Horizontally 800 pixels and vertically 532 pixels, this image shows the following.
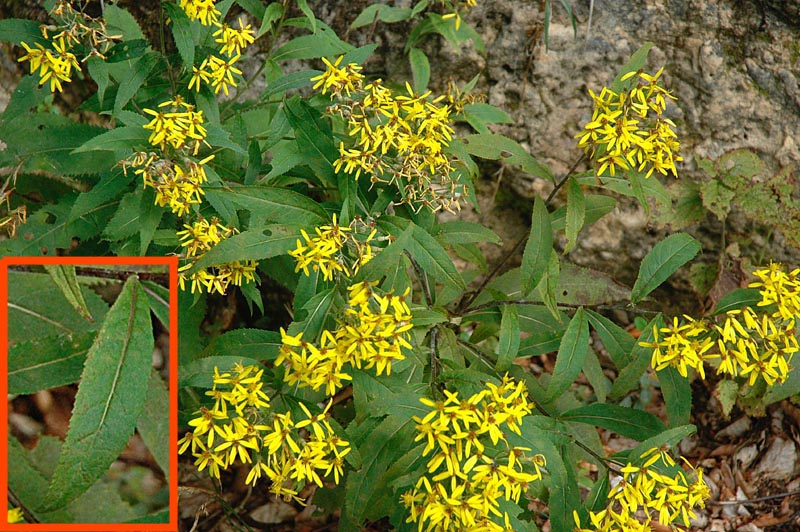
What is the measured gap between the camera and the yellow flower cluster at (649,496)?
8.57 feet

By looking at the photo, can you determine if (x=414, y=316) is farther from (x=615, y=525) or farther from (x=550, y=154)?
(x=550, y=154)

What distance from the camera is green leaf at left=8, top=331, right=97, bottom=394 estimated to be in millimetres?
2361

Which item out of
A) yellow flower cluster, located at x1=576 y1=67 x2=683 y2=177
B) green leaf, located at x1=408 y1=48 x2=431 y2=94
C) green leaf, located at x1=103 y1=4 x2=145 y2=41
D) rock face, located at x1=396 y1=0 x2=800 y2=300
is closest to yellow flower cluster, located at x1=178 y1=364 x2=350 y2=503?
yellow flower cluster, located at x1=576 y1=67 x2=683 y2=177

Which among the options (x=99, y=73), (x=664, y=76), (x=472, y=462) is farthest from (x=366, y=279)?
(x=664, y=76)

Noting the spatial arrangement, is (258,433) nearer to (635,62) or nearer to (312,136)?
(312,136)

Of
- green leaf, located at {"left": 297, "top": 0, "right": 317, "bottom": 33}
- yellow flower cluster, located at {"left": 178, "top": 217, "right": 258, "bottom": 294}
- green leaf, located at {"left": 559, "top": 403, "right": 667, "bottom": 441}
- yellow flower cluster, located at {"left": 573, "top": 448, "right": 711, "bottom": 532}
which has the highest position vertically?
green leaf, located at {"left": 297, "top": 0, "right": 317, "bottom": 33}

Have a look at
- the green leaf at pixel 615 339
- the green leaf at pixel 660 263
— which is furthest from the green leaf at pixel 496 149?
the green leaf at pixel 615 339

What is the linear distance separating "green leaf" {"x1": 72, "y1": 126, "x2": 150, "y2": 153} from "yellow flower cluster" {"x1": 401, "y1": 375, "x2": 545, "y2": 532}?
140 cm

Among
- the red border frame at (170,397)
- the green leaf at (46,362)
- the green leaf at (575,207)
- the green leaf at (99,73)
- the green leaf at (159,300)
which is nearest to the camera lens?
the red border frame at (170,397)

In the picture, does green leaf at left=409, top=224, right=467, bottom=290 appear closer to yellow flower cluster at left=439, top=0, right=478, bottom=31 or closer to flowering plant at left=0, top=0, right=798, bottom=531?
flowering plant at left=0, top=0, right=798, bottom=531

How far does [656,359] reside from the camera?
115 inches

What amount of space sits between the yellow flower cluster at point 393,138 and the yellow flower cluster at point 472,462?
2.80 ft

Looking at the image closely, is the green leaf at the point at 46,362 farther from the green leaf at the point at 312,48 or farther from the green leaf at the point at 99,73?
the green leaf at the point at 312,48

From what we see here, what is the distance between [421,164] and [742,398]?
240cm
